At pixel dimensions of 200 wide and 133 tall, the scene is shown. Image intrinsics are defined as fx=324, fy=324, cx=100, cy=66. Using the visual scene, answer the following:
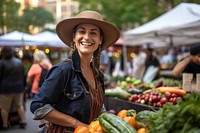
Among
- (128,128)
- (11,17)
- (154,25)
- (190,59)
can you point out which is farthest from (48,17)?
(128,128)

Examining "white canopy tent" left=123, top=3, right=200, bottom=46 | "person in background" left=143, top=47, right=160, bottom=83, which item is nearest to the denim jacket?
"white canopy tent" left=123, top=3, right=200, bottom=46

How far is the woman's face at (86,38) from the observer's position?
2.63 meters

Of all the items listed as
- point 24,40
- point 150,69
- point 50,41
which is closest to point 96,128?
point 150,69

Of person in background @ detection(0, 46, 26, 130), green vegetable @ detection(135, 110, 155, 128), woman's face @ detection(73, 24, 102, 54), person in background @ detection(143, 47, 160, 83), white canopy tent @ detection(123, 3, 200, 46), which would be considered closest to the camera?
green vegetable @ detection(135, 110, 155, 128)

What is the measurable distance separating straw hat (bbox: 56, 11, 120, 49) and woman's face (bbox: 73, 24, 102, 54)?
43mm

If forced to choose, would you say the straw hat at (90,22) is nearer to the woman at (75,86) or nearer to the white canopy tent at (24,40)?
the woman at (75,86)

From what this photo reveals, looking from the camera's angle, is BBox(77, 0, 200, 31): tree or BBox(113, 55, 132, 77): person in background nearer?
BBox(113, 55, 132, 77): person in background

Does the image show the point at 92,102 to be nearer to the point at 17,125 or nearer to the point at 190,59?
the point at 190,59

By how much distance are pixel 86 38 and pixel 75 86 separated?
0.40 m

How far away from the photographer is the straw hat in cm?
265

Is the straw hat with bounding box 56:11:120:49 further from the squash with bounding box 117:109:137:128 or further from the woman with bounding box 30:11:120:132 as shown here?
the squash with bounding box 117:109:137:128

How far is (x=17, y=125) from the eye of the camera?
9.00m

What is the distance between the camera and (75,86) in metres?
2.53

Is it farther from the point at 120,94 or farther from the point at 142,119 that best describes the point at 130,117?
the point at 120,94
